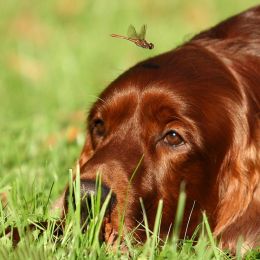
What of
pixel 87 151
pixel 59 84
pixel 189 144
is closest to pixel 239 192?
pixel 189 144

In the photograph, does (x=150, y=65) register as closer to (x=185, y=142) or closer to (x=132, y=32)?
(x=132, y=32)

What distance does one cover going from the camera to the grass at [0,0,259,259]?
3533 millimetres

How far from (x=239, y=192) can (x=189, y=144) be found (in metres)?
0.34

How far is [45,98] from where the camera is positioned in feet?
25.0

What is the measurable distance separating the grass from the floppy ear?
0.12 meters

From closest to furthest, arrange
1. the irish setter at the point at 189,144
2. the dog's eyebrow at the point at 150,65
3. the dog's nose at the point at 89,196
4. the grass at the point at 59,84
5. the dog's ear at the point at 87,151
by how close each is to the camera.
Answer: the grass at the point at 59,84 < the dog's nose at the point at 89,196 < the irish setter at the point at 189,144 < the dog's eyebrow at the point at 150,65 < the dog's ear at the point at 87,151

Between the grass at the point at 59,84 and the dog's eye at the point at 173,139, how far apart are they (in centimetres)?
42

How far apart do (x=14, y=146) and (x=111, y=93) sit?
5.08 feet

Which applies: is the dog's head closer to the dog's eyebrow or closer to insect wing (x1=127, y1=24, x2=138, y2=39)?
the dog's eyebrow

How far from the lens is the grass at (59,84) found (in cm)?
353

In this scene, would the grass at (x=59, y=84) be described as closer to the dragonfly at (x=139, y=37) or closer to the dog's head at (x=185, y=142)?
the dog's head at (x=185, y=142)

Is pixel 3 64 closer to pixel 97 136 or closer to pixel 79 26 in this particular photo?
pixel 79 26

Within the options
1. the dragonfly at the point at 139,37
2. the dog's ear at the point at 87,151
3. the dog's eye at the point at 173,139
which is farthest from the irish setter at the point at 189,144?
the dog's ear at the point at 87,151

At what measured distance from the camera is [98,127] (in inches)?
172
